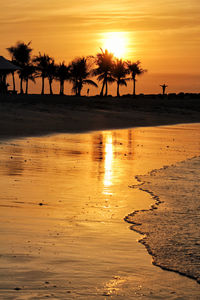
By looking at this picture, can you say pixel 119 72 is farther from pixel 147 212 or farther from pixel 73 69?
pixel 147 212

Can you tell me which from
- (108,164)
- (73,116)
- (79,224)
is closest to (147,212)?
(79,224)

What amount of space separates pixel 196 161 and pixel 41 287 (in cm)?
1268

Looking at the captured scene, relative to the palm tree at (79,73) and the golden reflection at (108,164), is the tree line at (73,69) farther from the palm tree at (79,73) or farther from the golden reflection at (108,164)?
the golden reflection at (108,164)

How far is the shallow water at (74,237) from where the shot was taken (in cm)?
570

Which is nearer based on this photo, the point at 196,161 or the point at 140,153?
the point at 196,161

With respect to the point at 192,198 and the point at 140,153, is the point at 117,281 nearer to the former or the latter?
the point at 192,198

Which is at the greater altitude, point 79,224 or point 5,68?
point 5,68

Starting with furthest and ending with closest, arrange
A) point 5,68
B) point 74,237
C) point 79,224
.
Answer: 1. point 5,68
2. point 79,224
3. point 74,237

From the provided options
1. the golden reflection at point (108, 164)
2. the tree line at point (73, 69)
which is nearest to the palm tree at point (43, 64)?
the tree line at point (73, 69)

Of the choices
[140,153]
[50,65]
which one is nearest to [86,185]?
[140,153]

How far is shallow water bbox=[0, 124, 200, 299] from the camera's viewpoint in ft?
18.7

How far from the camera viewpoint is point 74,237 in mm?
7559

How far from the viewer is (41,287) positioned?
18.4ft

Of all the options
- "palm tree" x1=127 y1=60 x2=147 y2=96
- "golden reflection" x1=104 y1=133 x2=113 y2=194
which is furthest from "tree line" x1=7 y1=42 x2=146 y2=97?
"golden reflection" x1=104 y1=133 x2=113 y2=194
